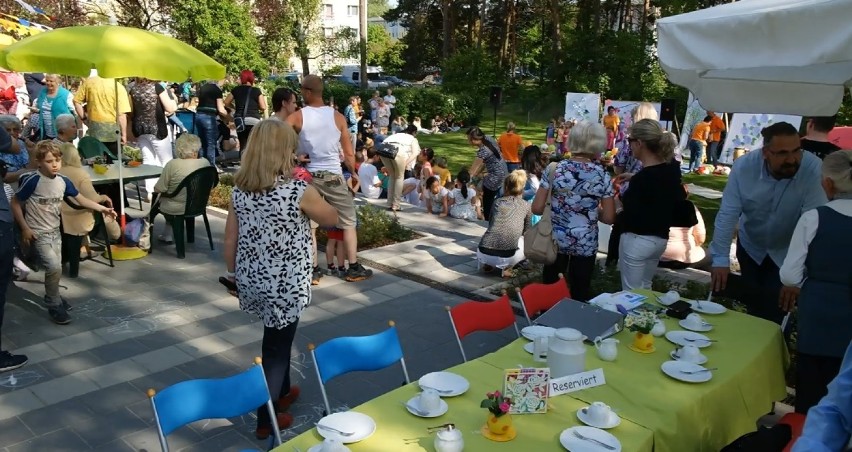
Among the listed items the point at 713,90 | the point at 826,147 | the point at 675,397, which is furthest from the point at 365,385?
the point at 826,147

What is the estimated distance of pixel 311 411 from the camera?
156 inches

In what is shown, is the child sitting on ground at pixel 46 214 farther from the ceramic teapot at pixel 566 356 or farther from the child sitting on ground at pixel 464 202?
the child sitting on ground at pixel 464 202

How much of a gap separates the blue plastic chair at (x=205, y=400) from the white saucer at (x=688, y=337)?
6.58ft

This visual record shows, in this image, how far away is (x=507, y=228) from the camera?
6.52 metres

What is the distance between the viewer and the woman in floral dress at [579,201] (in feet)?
13.9

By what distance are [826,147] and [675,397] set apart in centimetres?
330

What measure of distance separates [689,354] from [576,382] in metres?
0.67

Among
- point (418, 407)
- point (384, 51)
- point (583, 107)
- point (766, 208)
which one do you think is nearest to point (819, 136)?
point (766, 208)

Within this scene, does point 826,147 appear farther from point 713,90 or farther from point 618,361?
point 618,361

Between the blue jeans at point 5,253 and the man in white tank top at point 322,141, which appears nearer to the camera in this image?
the blue jeans at point 5,253

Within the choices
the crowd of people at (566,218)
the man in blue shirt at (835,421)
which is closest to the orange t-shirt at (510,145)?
the crowd of people at (566,218)

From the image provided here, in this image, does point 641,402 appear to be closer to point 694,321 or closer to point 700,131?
point 694,321

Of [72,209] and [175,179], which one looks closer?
[72,209]

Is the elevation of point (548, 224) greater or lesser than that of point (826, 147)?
lesser
